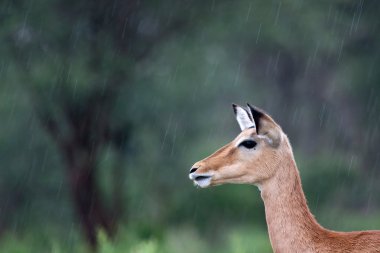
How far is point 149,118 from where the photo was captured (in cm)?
2005

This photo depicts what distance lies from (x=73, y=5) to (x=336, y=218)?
7.03m

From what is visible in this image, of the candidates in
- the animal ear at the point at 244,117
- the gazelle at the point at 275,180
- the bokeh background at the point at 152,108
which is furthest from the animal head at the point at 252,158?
the bokeh background at the point at 152,108

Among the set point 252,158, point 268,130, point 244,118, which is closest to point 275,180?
point 252,158

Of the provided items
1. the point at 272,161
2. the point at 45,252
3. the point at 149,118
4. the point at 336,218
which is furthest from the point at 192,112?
the point at 272,161

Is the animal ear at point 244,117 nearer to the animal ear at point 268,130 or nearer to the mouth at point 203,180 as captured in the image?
the animal ear at point 268,130

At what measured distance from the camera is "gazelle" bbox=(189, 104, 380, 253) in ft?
23.1

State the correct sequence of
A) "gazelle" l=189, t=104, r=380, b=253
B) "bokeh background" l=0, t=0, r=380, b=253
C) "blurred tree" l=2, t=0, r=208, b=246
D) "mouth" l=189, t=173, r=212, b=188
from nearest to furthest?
"gazelle" l=189, t=104, r=380, b=253 → "mouth" l=189, t=173, r=212, b=188 → "blurred tree" l=2, t=0, r=208, b=246 → "bokeh background" l=0, t=0, r=380, b=253

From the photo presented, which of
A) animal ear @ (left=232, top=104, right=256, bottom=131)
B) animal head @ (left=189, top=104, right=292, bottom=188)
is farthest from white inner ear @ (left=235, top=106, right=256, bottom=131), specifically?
animal head @ (left=189, top=104, right=292, bottom=188)

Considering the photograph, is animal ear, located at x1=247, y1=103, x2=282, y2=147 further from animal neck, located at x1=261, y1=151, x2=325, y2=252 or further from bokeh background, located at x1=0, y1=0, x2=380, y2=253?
bokeh background, located at x1=0, y1=0, x2=380, y2=253

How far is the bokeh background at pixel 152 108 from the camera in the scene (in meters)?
17.6

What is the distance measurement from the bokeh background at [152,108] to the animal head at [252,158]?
5248 millimetres

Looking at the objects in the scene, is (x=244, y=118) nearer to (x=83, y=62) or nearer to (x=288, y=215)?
(x=288, y=215)

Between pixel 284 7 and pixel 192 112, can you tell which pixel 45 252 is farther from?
pixel 192 112

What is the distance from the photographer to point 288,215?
7.18 meters
